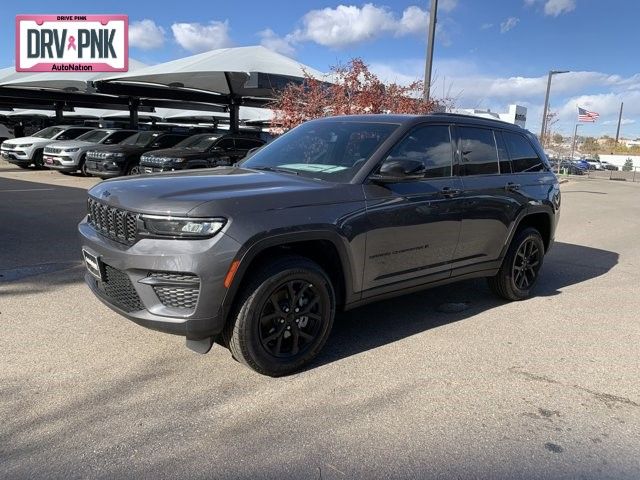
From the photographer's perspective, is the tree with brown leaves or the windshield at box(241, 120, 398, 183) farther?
the tree with brown leaves

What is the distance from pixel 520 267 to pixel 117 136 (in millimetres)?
15966

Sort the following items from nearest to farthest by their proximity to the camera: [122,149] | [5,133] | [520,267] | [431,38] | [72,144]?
[520,267] → [431,38] → [122,149] → [72,144] → [5,133]

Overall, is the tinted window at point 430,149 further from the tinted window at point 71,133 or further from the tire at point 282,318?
the tinted window at point 71,133

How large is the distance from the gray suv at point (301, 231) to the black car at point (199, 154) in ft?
31.5

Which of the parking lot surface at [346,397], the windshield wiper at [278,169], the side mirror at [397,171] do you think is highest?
the side mirror at [397,171]

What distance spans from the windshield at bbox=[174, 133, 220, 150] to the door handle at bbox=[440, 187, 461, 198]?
12.1m

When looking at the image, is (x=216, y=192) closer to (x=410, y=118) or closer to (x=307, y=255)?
(x=307, y=255)

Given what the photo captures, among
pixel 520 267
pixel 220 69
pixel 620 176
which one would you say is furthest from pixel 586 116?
pixel 520 267

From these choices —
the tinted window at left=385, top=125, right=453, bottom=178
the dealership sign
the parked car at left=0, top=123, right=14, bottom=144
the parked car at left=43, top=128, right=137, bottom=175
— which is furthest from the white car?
the tinted window at left=385, top=125, right=453, bottom=178

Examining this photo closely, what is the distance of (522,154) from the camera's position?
580 centimetres

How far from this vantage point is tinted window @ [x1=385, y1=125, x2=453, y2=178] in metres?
4.41

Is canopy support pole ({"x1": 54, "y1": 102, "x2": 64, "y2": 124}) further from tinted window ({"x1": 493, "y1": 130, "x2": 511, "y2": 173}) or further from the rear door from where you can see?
the rear door

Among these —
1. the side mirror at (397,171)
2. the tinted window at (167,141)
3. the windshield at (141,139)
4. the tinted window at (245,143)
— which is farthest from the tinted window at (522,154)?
the tinted window at (167,141)

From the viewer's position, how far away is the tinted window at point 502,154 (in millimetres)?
5422
